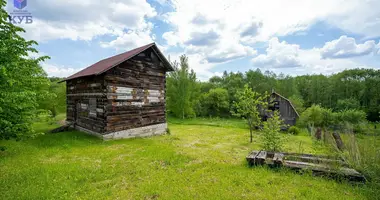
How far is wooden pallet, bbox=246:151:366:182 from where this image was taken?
213 inches

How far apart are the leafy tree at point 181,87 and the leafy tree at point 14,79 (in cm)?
2396

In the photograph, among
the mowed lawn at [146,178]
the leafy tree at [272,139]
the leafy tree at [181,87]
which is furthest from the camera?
the leafy tree at [181,87]

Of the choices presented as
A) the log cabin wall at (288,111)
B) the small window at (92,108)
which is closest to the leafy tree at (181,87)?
the log cabin wall at (288,111)

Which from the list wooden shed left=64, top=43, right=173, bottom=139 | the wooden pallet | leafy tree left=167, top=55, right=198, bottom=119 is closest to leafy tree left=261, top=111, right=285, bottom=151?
the wooden pallet

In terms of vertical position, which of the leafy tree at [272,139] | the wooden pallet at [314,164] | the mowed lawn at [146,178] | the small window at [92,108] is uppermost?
the small window at [92,108]

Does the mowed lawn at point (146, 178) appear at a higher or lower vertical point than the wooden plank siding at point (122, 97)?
lower

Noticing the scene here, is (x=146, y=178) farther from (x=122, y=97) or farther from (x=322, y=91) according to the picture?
(x=322, y=91)

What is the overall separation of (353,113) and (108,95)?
29.3 metres

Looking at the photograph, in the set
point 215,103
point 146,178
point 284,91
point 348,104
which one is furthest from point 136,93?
point 284,91

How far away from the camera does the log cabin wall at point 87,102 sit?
1099cm

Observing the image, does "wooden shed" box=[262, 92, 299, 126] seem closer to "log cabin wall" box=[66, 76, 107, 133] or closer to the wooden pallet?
the wooden pallet

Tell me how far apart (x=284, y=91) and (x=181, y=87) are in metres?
28.7

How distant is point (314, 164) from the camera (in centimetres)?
613

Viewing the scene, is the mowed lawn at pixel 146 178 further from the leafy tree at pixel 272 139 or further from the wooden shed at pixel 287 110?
the wooden shed at pixel 287 110
